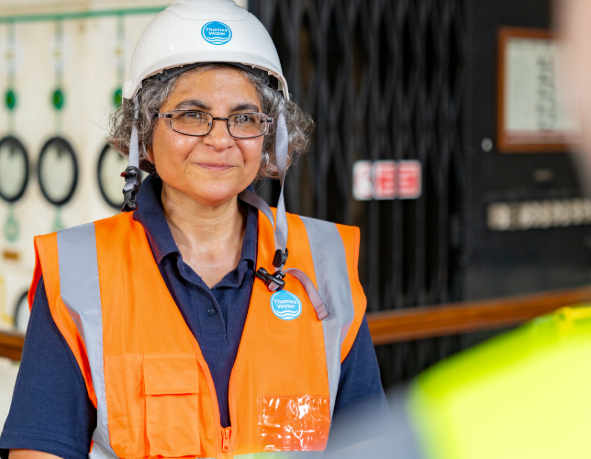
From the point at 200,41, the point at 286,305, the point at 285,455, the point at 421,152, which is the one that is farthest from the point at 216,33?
the point at 421,152

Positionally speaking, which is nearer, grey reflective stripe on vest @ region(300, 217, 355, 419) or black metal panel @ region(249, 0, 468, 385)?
grey reflective stripe on vest @ region(300, 217, 355, 419)

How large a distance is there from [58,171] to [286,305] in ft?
5.63

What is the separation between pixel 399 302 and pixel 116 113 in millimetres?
2087

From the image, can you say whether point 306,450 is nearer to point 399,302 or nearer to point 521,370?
point 521,370

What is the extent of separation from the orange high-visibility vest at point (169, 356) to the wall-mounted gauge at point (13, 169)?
1.63 m

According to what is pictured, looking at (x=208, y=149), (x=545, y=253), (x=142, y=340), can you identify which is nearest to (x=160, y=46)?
(x=208, y=149)

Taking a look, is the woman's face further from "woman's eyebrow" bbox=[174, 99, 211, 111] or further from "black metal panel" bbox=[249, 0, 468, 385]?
"black metal panel" bbox=[249, 0, 468, 385]

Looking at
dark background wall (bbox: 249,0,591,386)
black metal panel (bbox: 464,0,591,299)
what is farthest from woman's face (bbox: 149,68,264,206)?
black metal panel (bbox: 464,0,591,299)

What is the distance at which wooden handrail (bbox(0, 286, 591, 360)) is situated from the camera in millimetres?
2939

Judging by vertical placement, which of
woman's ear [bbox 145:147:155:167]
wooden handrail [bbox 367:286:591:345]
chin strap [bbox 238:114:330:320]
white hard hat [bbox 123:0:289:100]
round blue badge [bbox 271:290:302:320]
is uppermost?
white hard hat [bbox 123:0:289:100]

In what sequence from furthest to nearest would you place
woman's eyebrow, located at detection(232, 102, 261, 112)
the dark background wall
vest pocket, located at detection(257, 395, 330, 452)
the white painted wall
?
1. the dark background wall
2. the white painted wall
3. woman's eyebrow, located at detection(232, 102, 261, 112)
4. vest pocket, located at detection(257, 395, 330, 452)

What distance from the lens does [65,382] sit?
4.47 ft

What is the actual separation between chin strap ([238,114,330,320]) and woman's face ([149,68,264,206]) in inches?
5.7

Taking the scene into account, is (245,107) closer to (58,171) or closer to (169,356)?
(169,356)
